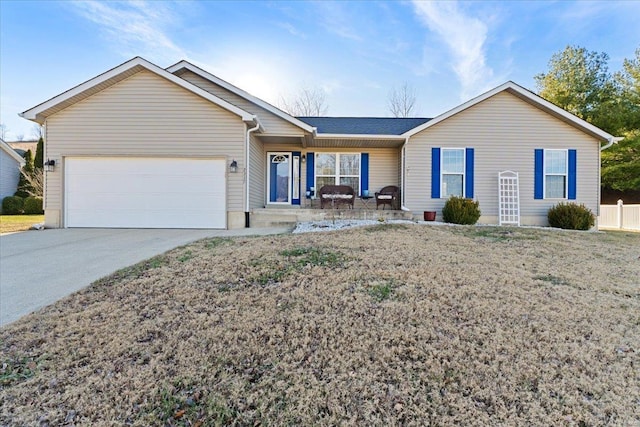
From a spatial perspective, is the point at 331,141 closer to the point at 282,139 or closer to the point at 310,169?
the point at 310,169

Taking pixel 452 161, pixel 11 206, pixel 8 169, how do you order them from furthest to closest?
pixel 8 169, pixel 11 206, pixel 452 161

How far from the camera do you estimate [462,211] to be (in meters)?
9.41

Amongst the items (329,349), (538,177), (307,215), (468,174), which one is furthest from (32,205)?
(538,177)

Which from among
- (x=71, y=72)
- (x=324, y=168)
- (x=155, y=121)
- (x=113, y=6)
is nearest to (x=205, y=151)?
(x=155, y=121)

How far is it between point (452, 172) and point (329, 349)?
924 centimetres

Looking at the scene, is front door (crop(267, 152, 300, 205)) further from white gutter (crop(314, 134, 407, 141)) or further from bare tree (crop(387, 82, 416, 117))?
bare tree (crop(387, 82, 416, 117))

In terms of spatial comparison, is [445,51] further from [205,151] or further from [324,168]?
[205,151]

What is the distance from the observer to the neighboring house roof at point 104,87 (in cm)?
812

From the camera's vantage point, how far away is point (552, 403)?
70.1 inches

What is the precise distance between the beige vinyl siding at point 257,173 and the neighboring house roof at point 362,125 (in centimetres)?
212

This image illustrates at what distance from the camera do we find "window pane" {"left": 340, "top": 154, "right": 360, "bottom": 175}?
11359 mm

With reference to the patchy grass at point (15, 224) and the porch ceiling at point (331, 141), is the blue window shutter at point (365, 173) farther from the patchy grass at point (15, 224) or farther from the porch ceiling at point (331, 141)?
the patchy grass at point (15, 224)

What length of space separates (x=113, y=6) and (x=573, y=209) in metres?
15.0

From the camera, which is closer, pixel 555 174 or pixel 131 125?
pixel 131 125
